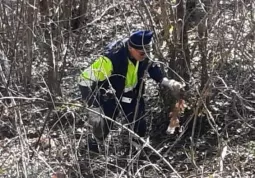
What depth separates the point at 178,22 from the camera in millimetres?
7129

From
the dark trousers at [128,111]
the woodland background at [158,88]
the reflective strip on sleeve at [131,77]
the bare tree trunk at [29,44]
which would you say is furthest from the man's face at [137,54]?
the bare tree trunk at [29,44]

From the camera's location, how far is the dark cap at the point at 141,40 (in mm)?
6637

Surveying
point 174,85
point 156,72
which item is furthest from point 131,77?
point 174,85

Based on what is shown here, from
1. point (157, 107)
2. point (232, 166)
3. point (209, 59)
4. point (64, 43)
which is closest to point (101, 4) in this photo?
point (64, 43)

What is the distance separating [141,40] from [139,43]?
94 mm

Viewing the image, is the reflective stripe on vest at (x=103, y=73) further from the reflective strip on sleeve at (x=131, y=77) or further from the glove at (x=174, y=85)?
the glove at (x=174, y=85)

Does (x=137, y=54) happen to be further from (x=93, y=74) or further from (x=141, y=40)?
(x=93, y=74)

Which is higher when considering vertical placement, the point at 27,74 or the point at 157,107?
the point at 27,74

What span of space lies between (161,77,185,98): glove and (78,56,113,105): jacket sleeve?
55 centimetres

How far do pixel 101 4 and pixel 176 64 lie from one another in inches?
77.1

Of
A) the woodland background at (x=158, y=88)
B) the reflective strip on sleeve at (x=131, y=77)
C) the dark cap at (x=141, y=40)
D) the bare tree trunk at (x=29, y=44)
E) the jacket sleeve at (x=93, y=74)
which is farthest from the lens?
the bare tree trunk at (x=29, y=44)

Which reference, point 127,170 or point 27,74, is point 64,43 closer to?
point 27,74

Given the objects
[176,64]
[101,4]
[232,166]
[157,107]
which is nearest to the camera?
[232,166]

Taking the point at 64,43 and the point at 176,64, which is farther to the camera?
the point at 64,43
